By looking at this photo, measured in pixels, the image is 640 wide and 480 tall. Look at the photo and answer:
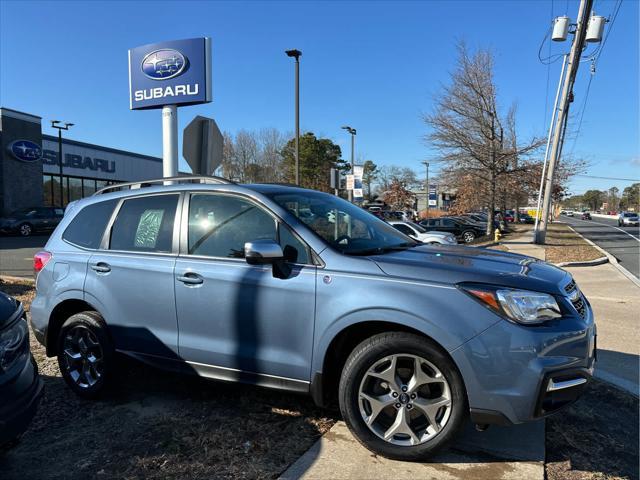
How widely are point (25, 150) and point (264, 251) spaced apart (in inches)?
1230

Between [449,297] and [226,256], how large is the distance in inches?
64.3

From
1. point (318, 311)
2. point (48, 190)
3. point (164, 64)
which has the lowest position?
point (318, 311)

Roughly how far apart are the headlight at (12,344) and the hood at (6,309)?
0.05m

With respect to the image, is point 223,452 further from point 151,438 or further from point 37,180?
point 37,180

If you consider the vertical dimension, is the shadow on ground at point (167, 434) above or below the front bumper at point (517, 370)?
below

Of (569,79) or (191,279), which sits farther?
(569,79)

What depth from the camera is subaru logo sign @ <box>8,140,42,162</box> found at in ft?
92.3

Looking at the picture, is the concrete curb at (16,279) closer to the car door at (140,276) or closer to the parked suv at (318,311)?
the parked suv at (318,311)

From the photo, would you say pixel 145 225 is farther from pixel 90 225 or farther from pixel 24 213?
pixel 24 213

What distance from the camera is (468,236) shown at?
2752 centimetres

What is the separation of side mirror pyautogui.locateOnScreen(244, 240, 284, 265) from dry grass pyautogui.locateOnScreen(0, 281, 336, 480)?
1171 millimetres

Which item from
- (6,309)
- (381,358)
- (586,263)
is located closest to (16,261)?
(6,309)

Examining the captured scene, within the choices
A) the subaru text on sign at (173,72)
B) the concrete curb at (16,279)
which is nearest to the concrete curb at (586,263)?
the subaru text on sign at (173,72)

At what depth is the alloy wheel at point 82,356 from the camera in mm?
4039
